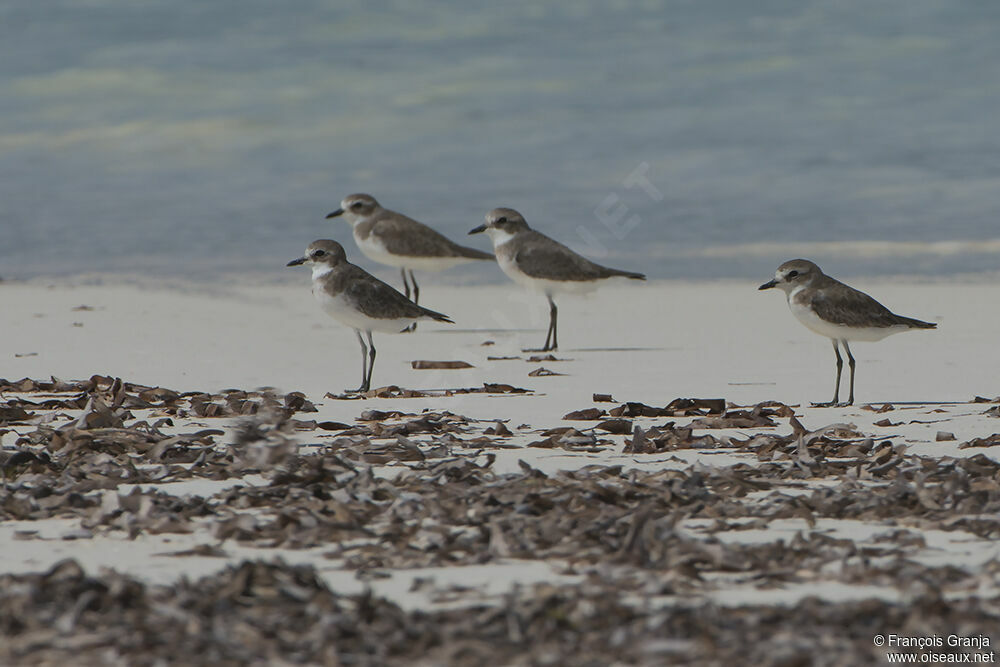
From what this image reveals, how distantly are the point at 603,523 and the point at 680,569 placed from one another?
0.54 m

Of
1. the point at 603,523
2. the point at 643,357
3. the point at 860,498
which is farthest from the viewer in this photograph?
the point at 643,357

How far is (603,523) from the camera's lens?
4.64 metres

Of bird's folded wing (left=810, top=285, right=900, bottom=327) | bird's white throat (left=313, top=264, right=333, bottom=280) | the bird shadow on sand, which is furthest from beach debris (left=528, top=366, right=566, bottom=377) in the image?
bird's folded wing (left=810, top=285, right=900, bottom=327)

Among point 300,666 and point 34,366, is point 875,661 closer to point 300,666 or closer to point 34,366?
point 300,666

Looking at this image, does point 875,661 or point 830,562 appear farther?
point 830,562

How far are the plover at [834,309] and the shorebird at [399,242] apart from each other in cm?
724

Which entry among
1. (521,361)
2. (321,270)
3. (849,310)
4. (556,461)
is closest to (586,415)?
(556,461)

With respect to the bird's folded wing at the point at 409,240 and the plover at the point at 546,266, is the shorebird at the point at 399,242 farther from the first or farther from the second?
the plover at the point at 546,266

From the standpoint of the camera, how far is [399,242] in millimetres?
16016

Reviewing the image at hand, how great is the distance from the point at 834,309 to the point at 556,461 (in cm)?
342

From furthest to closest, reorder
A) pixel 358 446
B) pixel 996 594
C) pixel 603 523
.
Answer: pixel 358 446, pixel 603 523, pixel 996 594

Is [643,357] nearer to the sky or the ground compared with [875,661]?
nearer to the sky

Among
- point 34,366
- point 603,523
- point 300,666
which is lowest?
point 300,666

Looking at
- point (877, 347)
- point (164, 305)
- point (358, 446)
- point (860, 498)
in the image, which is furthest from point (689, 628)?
point (164, 305)
